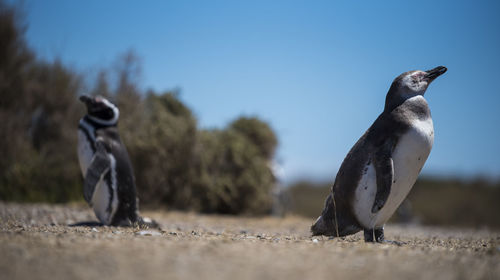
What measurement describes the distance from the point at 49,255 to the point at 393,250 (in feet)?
8.31

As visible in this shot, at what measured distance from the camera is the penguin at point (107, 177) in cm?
575

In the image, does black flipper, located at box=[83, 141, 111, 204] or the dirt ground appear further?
black flipper, located at box=[83, 141, 111, 204]

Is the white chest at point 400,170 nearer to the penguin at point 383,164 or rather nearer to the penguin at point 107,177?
the penguin at point 383,164

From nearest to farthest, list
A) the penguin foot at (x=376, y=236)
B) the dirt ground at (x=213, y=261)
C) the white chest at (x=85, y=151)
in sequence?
1. the dirt ground at (x=213, y=261)
2. the penguin foot at (x=376, y=236)
3. the white chest at (x=85, y=151)

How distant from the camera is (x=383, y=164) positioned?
3.99 meters

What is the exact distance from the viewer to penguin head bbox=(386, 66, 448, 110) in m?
4.38

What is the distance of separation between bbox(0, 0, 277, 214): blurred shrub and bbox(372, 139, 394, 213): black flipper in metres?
8.65

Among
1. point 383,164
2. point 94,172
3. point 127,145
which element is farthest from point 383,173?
point 127,145

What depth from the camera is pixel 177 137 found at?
12070mm

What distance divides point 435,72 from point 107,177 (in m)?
4.51

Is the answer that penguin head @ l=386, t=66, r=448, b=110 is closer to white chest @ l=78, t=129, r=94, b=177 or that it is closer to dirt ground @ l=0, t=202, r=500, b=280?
dirt ground @ l=0, t=202, r=500, b=280

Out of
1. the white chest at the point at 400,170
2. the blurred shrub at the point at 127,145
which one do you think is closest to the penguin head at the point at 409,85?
the white chest at the point at 400,170

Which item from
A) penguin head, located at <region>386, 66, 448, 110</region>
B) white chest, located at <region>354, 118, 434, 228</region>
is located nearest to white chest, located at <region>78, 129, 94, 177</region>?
white chest, located at <region>354, 118, 434, 228</region>

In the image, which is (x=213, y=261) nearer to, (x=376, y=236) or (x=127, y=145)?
(x=376, y=236)
